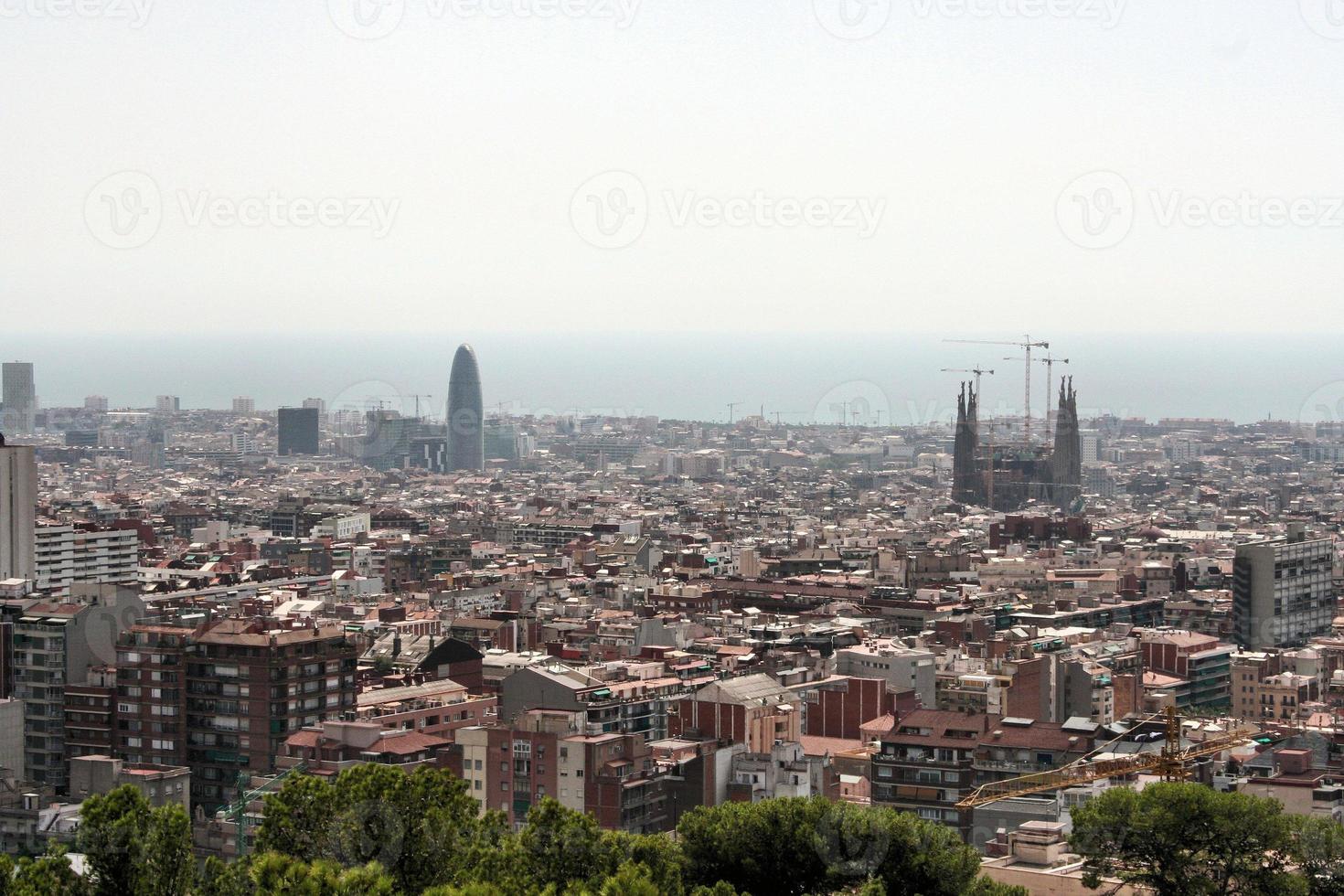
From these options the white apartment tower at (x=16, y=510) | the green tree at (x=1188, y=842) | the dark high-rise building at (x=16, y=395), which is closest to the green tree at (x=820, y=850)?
the green tree at (x=1188, y=842)

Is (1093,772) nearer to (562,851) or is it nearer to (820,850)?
Result: (820,850)

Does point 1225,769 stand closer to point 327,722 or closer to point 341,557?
point 327,722

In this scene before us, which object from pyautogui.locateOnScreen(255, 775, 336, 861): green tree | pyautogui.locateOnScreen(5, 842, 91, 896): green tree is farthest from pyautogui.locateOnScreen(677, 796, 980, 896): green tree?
pyautogui.locateOnScreen(5, 842, 91, 896): green tree

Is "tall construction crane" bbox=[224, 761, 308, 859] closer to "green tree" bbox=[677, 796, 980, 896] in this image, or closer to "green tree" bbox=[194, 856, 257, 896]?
"green tree" bbox=[677, 796, 980, 896]

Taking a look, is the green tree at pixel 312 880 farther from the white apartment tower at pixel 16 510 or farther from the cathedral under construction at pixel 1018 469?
the cathedral under construction at pixel 1018 469

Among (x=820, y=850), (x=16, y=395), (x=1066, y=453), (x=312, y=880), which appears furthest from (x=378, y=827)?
(x=16, y=395)

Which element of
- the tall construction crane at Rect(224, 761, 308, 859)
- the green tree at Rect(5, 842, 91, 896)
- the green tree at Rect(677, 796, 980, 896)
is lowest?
the tall construction crane at Rect(224, 761, 308, 859)
